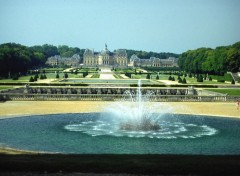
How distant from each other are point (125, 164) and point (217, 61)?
6015cm

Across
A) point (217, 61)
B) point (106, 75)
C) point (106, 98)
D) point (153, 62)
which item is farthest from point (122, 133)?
point (153, 62)

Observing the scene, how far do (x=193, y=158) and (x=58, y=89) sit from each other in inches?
1028

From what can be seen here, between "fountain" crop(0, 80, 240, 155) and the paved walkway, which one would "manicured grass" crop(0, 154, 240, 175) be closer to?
"fountain" crop(0, 80, 240, 155)

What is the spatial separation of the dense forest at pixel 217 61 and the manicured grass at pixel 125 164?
5041cm

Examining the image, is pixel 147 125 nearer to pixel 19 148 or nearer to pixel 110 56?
pixel 19 148

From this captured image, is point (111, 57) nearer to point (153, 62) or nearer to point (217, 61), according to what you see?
point (153, 62)

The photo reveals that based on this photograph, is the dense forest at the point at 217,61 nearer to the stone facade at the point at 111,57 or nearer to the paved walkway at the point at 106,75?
the paved walkway at the point at 106,75

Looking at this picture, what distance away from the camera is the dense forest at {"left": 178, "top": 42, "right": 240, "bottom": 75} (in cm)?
5847

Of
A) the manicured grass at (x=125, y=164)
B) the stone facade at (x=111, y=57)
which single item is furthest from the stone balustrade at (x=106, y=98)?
the stone facade at (x=111, y=57)

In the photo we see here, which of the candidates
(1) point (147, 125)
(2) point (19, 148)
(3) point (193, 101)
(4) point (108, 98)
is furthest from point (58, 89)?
(2) point (19, 148)

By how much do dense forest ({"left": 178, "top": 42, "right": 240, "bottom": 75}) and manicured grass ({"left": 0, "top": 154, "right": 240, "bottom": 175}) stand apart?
50.4 metres

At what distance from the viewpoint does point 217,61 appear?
219 feet

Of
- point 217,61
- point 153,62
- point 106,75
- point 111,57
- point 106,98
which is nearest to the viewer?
point 106,98

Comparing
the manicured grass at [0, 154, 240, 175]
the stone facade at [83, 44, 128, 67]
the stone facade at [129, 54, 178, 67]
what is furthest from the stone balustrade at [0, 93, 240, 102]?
the stone facade at [83, 44, 128, 67]
